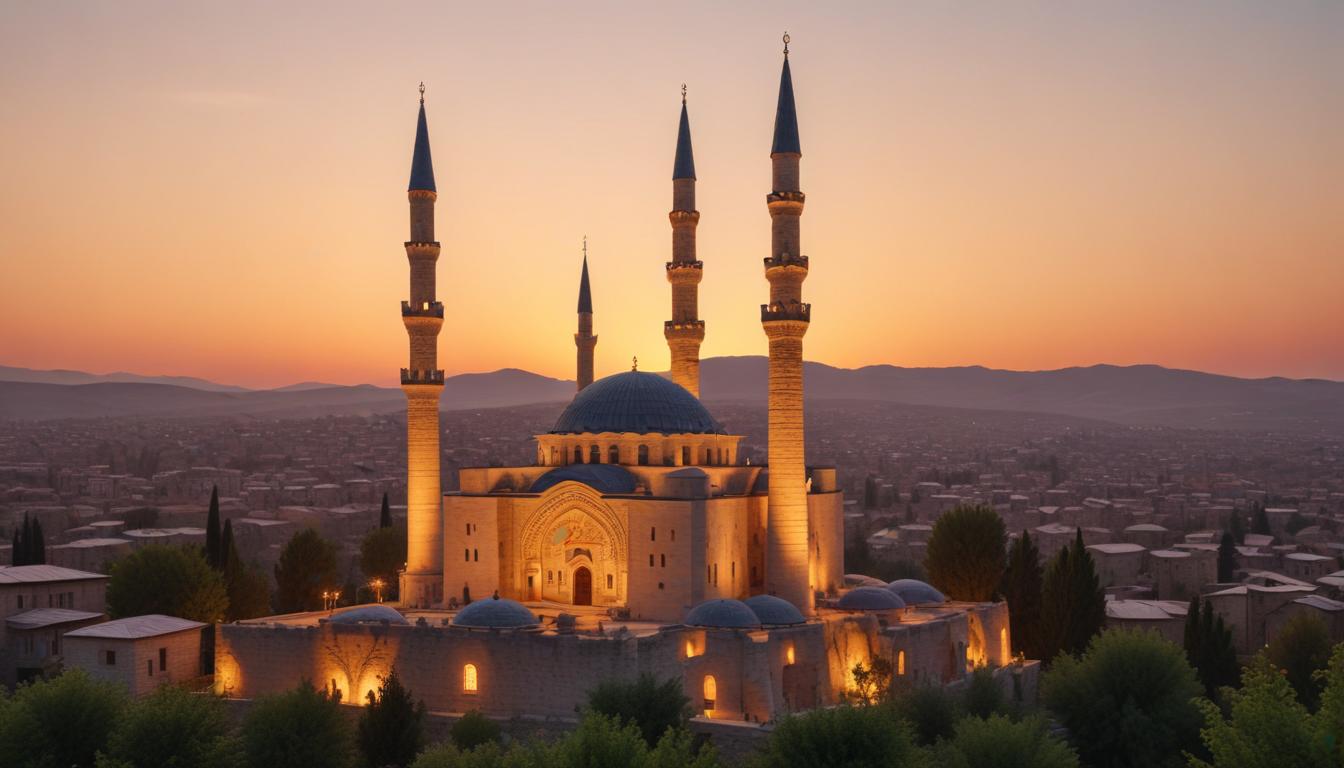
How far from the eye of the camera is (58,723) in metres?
23.9

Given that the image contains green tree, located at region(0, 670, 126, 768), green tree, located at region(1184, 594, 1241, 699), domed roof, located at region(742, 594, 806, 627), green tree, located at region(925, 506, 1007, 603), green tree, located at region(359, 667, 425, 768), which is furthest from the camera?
green tree, located at region(925, 506, 1007, 603)

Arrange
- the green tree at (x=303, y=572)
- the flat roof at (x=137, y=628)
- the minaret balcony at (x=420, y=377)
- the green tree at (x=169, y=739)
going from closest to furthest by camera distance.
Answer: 1. the green tree at (x=169, y=739)
2. the flat roof at (x=137, y=628)
3. the minaret balcony at (x=420, y=377)
4. the green tree at (x=303, y=572)

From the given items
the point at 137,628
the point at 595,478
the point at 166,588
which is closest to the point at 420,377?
the point at 595,478

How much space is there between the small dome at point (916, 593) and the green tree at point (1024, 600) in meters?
4.16

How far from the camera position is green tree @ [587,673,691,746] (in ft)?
79.9

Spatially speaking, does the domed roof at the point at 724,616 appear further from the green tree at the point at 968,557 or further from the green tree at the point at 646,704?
the green tree at the point at 968,557

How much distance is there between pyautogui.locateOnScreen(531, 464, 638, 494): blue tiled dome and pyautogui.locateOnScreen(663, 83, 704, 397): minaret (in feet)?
16.7

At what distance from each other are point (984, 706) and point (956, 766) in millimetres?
6580

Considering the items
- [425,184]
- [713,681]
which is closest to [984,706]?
[713,681]

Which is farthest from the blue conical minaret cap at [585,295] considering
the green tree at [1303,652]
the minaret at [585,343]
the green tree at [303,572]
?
the green tree at [1303,652]

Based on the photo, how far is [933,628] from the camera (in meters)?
31.0

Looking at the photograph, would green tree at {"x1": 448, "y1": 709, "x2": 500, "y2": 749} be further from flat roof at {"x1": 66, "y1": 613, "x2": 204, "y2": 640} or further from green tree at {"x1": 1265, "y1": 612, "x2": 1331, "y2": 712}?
green tree at {"x1": 1265, "y1": 612, "x2": 1331, "y2": 712}

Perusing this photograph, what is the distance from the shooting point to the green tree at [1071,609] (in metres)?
36.3

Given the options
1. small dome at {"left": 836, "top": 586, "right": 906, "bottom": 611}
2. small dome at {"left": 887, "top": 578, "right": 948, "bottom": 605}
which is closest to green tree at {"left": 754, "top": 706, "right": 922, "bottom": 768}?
small dome at {"left": 836, "top": 586, "right": 906, "bottom": 611}
